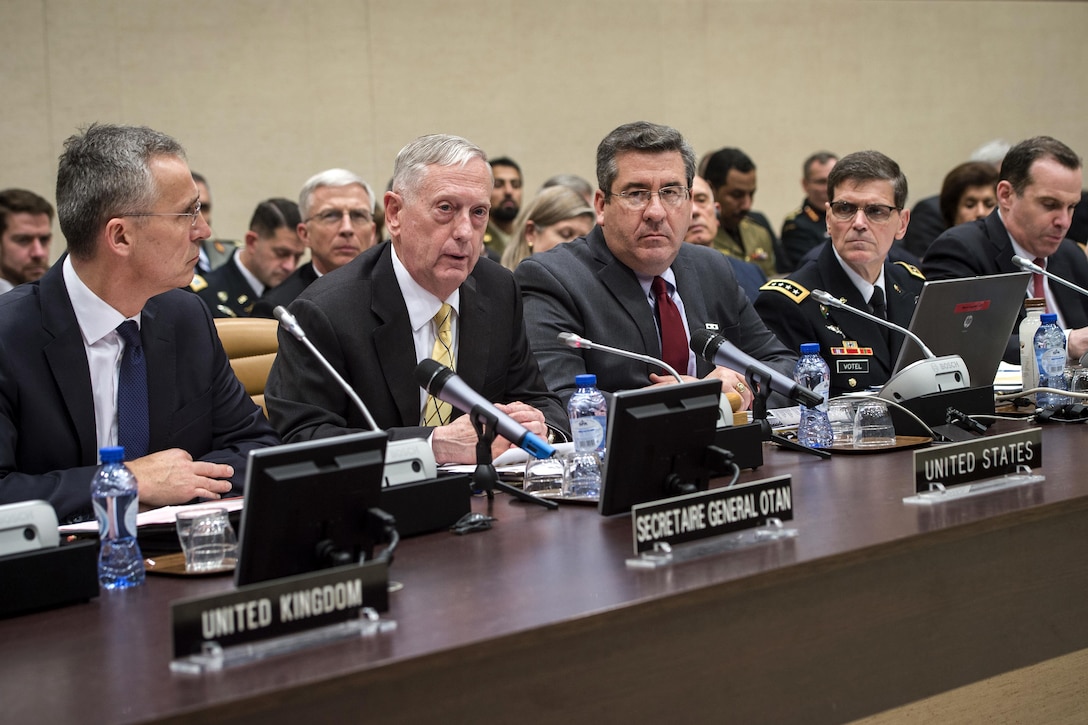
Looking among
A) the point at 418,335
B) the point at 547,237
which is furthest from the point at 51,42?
the point at 418,335

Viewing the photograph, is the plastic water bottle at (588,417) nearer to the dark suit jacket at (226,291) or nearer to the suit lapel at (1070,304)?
the suit lapel at (1070,304)

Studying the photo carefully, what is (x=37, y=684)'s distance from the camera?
1.23 meters

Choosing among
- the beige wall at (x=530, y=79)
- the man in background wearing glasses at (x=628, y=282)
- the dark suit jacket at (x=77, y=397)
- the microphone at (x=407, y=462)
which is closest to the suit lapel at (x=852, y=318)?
the man in background wearing glasses at (x=628, y=282)

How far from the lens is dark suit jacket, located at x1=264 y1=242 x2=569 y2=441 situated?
2484 mm

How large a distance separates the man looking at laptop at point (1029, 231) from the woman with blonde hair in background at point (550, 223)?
4.03 ft

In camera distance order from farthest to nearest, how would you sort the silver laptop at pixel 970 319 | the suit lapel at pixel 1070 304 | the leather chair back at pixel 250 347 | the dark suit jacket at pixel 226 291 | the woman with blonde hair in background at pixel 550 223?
the dark suit jacket at pixel 226 291
the woman with blonde hair in background at pixel 550 223
the suit lapel at pixel 1070 304
the leather chair back at pixel 250 347
the silver laptop at pixel 970 319

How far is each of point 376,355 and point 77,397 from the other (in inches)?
23.9

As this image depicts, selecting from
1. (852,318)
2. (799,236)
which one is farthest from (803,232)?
(852,318)

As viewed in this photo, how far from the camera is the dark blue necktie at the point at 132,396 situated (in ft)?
7.56

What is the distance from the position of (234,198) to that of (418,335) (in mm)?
3861

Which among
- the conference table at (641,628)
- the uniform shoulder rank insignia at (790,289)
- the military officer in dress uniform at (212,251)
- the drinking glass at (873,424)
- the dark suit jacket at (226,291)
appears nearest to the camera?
the conference table at (641,628)

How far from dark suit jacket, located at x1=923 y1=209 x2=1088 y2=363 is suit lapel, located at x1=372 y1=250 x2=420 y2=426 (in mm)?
1975

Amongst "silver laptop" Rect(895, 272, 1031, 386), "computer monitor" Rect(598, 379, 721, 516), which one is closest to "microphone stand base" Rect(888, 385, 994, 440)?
"silver laptop" Rect(895, 272, 1031, 386)

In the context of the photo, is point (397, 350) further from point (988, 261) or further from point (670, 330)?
point (988, 261)
